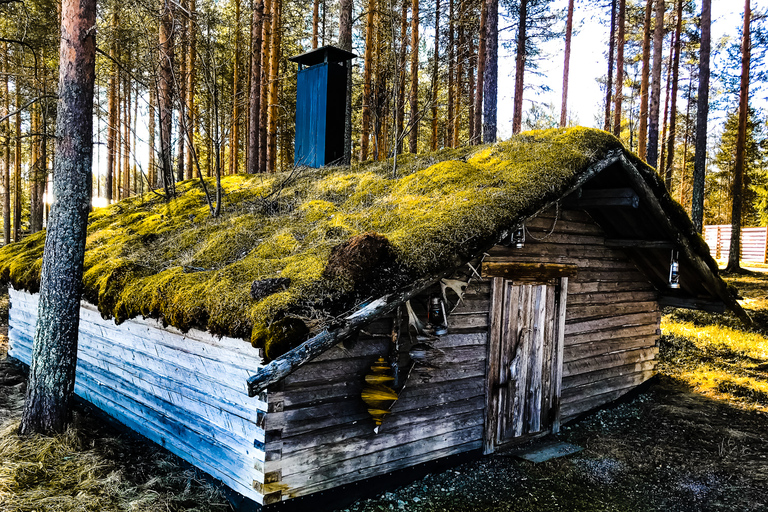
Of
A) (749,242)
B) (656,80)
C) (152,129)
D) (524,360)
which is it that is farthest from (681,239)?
(749,242)

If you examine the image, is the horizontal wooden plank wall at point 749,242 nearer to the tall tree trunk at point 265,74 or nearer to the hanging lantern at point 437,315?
the tall tree trunk at point 265,74

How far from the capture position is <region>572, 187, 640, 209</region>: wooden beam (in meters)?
5.50

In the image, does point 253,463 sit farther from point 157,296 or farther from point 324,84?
point 324,84

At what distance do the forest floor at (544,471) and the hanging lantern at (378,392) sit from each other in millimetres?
931

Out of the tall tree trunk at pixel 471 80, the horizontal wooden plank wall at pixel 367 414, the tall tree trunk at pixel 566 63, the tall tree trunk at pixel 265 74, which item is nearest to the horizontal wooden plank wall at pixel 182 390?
the horizontal wooden plank wall at pixel 367 414

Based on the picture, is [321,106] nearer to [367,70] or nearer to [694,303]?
[367,70]

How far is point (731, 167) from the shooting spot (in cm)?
2780

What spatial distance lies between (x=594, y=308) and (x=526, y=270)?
1797 millimetres

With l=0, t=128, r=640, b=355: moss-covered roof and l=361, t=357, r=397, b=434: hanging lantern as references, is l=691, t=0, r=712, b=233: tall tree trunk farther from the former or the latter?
l=361, t=357, r=397, b=434: hanging lantern

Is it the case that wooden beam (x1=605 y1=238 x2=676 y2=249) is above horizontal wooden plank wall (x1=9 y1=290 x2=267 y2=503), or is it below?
above

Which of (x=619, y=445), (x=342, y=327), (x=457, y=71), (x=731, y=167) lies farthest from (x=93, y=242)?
(x=731, y=167)

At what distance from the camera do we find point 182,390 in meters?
4.96

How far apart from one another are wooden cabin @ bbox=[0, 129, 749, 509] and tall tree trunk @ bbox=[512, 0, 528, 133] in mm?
8433

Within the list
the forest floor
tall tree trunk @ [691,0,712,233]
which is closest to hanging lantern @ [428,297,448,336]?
the forest floor
